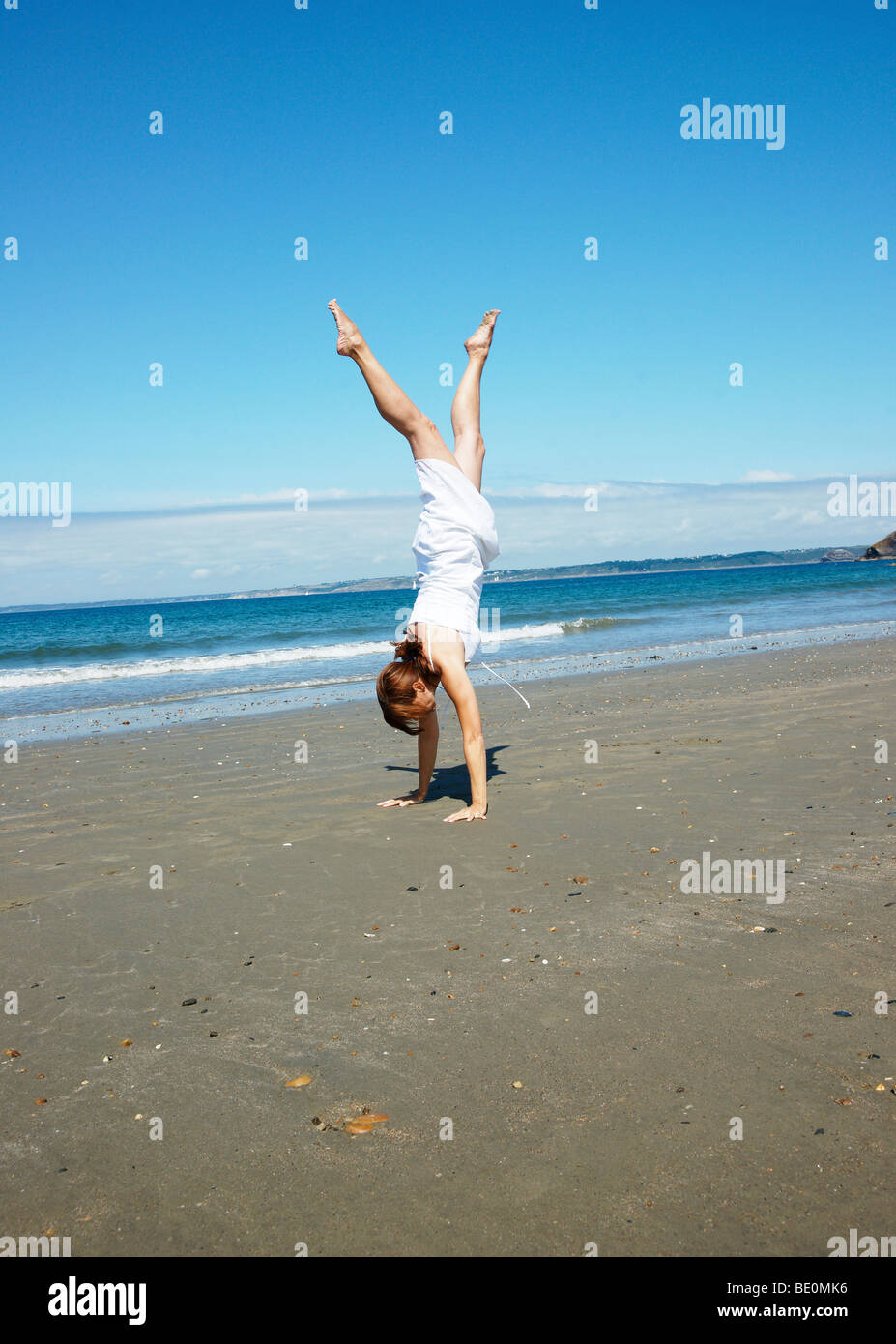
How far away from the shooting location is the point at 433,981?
12.3 feet

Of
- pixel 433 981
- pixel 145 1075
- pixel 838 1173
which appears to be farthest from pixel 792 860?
pixel 145 1075

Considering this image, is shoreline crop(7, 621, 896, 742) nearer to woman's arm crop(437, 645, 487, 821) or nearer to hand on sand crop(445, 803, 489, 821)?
woman's arm crop(437, 645, 487, 821)

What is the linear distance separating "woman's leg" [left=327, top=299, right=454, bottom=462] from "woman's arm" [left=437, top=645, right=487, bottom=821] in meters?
1.54

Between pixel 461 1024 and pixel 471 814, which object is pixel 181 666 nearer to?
pixel 471 814

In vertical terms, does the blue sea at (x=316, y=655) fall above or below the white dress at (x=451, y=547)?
below

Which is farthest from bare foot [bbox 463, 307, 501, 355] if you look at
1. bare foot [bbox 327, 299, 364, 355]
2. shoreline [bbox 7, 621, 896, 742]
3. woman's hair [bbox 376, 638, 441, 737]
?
shoreline [bbox 7, 621, 896, 742]

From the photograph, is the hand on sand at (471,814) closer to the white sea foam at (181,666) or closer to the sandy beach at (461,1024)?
the sandy beach at (461,1024)

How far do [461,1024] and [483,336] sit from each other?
5.01 m

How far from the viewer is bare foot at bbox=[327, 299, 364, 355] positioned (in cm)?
605

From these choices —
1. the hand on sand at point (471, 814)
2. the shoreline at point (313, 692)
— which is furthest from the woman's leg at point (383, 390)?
the shoreline at point (313, 692)

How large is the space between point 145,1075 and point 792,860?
345cm

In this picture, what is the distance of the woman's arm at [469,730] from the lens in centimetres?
632

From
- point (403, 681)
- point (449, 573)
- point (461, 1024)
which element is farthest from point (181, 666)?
point (461, 1024)

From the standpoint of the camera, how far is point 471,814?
6.27 metres
